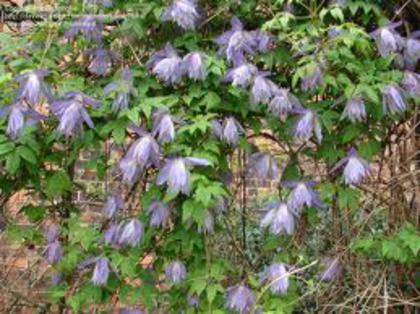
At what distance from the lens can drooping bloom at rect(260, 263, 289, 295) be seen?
2898 millimetres

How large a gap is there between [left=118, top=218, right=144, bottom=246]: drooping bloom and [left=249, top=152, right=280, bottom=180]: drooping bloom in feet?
1.68

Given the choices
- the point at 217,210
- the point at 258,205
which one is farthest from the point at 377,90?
the point at 258,205

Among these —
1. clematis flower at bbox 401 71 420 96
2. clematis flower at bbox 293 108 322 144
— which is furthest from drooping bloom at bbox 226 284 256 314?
clematis flower at bbox 401 71 420 96

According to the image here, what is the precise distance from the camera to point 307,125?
286 centimetres

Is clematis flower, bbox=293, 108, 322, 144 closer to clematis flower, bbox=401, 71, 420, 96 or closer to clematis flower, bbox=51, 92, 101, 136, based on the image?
clematis flower, bbox=401, 71, 420, 96

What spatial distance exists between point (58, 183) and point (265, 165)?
2.72 ft

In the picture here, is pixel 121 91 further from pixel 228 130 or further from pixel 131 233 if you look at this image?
pixel 131 233

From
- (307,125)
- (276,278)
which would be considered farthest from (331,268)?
(307,125)

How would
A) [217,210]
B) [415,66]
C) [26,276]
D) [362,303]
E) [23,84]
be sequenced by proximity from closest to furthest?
[23,84]
[217,210]
[415,66]
[362,303]
[26,276]

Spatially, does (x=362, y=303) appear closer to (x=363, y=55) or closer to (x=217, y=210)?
(x=217, y=210)

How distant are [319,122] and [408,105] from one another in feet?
1.27

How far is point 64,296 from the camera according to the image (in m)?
3.14

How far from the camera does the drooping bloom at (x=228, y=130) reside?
286 centimetres

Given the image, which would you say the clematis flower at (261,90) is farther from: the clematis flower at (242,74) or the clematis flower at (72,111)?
the clematis flower at (72,111)
